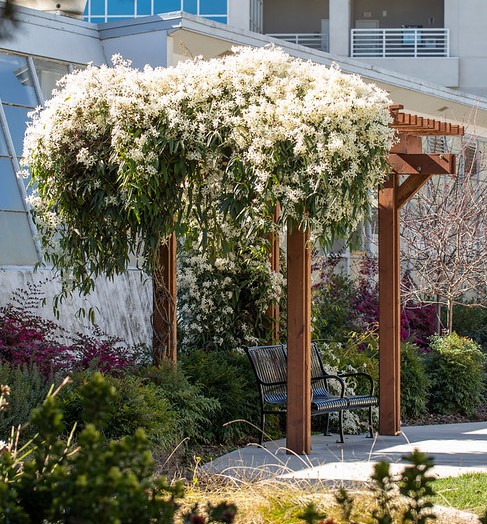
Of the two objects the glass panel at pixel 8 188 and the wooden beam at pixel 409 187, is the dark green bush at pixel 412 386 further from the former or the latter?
the glass panel at pixel 8 188

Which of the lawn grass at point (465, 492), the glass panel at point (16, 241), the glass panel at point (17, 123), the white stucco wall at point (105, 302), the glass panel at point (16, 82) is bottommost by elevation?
the lawn grass at point (465, 492)

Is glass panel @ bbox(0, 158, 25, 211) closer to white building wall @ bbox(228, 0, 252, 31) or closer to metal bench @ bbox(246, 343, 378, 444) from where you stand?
metal bench @ bbox(246, 343, 378, 444)

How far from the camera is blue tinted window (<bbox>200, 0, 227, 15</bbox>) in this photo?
37.1m

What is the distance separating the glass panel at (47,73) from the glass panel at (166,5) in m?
24.7

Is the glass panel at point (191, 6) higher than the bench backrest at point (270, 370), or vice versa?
the glass panel at point (191, 6)

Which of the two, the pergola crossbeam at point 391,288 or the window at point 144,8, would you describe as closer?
the pergola crossbeam at point 391,288

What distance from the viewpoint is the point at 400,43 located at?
3666cm

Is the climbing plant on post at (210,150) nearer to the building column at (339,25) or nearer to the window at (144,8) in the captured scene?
the building column at (339,25)

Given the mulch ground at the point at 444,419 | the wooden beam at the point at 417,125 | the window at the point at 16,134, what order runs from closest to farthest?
1. the wooden beam at the point at 417,125
2. the window at the point at 16,134
3. the mulch ground at the point at 444,419

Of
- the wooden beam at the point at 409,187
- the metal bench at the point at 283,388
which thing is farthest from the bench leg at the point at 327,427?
the wooden beam at the point at 409,187

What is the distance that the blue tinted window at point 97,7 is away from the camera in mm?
39344

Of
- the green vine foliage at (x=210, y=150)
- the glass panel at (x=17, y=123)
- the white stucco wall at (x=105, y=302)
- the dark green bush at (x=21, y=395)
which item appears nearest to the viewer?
the dark green bush at (x=21, y=395)

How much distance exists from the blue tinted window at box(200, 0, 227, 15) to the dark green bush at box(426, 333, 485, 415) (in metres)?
25.0

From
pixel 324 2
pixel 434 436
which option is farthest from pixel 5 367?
pixel 324 2
